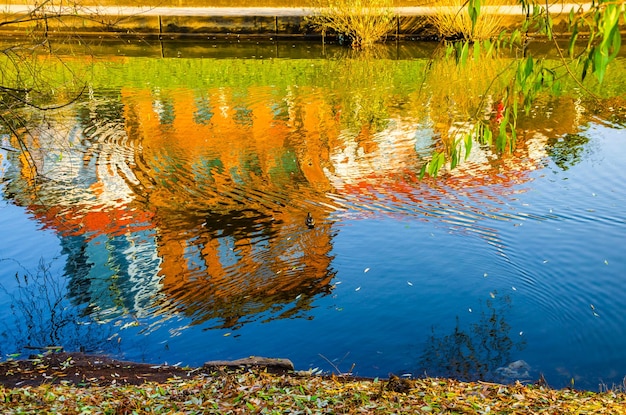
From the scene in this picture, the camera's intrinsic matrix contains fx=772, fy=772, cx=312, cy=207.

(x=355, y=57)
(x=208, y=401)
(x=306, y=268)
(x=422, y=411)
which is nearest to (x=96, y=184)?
(x=306, y=268)

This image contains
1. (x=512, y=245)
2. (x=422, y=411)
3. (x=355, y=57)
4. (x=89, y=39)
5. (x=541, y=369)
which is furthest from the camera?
(x=89, y=39)

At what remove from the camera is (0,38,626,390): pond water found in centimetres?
836

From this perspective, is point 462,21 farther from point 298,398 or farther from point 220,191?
point 298,398

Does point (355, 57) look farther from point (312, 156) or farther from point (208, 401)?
point (208, 401)

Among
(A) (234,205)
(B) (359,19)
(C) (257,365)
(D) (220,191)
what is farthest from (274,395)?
(B) (359,19)

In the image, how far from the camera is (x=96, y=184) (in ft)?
43.5

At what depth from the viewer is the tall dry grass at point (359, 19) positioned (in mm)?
28125

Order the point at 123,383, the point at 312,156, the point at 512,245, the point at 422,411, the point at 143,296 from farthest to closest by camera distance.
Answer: the point at 312,156 < the point at 512,245 < the point at 143,296 < the point at 123,383 < the point at 422,411

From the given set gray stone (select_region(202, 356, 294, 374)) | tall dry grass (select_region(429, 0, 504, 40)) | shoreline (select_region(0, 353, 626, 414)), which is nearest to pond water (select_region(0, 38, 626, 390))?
gray stone (select_region(202, 356, 294, 374))

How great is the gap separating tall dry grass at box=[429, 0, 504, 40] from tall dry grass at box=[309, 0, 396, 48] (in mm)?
1784

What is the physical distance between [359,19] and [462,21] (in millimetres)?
3885

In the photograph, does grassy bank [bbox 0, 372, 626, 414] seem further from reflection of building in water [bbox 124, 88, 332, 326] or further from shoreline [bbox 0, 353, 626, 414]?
reflection of building in water [bbox 124, 88, 332, 326]

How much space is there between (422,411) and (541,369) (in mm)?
2523

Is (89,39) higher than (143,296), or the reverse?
(89,39)
